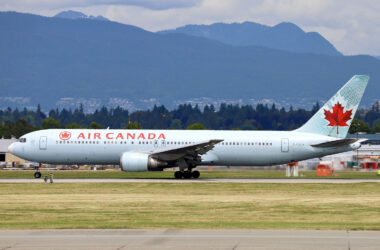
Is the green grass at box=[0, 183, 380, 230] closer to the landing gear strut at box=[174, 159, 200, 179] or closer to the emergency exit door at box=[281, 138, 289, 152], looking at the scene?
the landing gear strut at box=[174, 159, 200, 179]

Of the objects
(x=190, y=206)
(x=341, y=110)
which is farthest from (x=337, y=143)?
(x=190, y=206)

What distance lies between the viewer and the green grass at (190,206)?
26016mm

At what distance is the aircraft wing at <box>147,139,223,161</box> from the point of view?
50.3 meters

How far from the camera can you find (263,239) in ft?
70.0

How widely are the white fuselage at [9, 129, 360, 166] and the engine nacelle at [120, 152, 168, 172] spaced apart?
200 centimetres

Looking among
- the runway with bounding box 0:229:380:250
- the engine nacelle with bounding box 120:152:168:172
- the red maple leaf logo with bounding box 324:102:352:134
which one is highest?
the red maple leaf logo with bounding box 324:102:352:134

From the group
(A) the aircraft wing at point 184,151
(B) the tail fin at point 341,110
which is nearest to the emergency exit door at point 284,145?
(B) the tail fin at point 341,110

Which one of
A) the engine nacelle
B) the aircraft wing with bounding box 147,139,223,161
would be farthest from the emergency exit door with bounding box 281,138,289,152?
the engine nacelle

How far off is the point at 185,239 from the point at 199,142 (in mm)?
30705

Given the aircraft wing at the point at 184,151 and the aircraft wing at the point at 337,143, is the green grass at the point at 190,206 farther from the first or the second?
the aircraft wing at the point at 337,143

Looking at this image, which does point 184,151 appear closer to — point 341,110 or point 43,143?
point 43,143

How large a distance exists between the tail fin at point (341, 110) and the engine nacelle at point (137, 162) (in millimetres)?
12603

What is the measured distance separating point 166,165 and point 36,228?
27.5 m

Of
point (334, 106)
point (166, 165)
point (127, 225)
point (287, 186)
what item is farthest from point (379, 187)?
point (127, 225)
